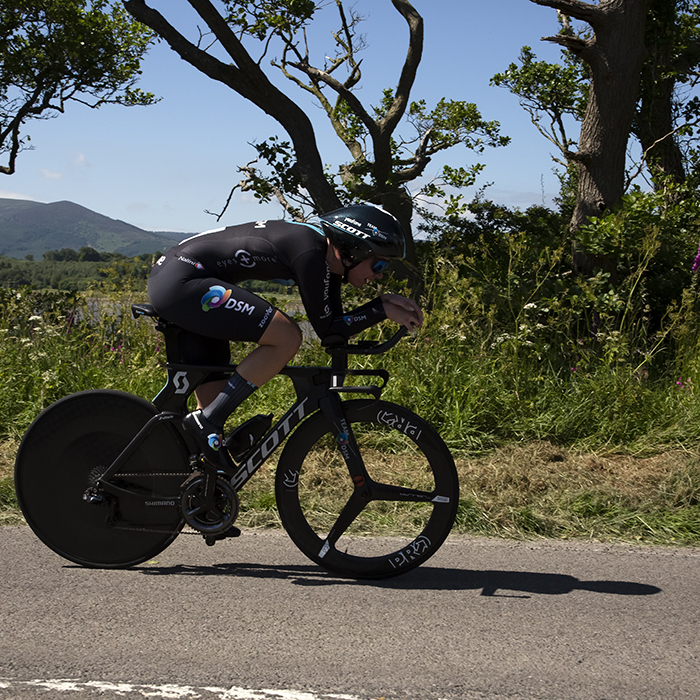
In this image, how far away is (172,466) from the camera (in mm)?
3666

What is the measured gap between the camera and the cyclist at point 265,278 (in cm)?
344

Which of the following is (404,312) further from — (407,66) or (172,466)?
(407,66)

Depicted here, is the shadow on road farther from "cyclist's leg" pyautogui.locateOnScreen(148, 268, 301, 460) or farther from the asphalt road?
"cyclist's leg" pyautogui.locateOnScreen(148, 268, 301, 460)

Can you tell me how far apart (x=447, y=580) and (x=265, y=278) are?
177 cm

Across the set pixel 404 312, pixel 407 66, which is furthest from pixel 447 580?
pixel 407 66

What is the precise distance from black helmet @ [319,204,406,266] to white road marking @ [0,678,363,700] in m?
1.93

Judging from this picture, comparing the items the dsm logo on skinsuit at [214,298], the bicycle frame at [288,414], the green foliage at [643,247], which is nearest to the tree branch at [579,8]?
the green foliage at [643,247]

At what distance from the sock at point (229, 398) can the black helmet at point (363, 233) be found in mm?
791

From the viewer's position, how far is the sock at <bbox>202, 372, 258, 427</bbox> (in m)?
3.49

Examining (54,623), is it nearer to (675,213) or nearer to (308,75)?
(675,213)

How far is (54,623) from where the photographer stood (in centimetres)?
307

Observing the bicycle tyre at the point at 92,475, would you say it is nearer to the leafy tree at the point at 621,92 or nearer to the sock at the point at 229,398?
the sock at the point at 229,398

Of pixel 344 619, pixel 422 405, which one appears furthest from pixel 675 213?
pixel 344 619

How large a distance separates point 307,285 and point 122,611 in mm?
1686
